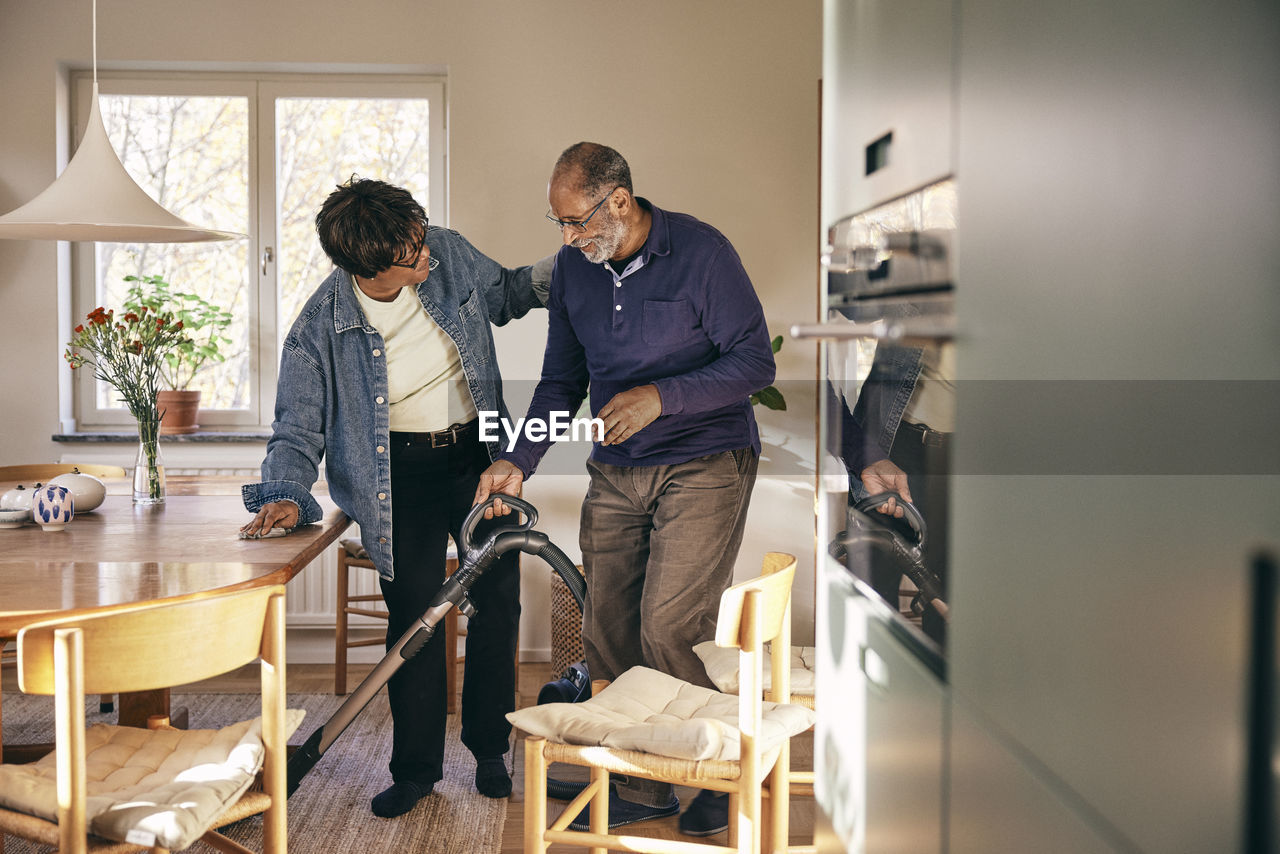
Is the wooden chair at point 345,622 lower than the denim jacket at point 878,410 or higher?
lower

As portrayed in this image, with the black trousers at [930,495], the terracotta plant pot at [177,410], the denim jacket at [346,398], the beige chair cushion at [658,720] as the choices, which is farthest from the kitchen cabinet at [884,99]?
the terracotta plant pot at [177,410]

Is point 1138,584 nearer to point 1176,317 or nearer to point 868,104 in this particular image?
point 1176,317

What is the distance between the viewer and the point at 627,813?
2463mm

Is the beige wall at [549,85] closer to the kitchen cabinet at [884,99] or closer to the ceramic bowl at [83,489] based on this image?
the ceramic bowl at [83,489]

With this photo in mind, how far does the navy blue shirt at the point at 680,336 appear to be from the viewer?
2143 mm

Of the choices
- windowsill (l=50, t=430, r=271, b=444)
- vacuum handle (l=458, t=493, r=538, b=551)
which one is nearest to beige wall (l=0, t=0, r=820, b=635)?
windowsill (l=50, t=430, r=271, b=444)

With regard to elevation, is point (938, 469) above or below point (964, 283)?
below

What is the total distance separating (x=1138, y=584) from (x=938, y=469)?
297 mm

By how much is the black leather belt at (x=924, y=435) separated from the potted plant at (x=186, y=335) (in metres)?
3.59

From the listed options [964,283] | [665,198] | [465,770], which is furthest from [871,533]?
[665,198]

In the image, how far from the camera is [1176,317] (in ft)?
1.69

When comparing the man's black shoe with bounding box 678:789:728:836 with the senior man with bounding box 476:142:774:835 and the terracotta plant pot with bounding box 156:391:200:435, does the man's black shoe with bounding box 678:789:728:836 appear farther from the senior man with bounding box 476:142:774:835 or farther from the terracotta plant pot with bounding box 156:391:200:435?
the terracotta plant pot with bounding box 156:391:200:435

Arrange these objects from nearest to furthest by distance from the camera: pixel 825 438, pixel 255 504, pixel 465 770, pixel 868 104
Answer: pixel 868 104, pixel 825 438, pixel 255 504, pixel 465 770

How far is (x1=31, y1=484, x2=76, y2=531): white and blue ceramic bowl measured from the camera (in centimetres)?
226
